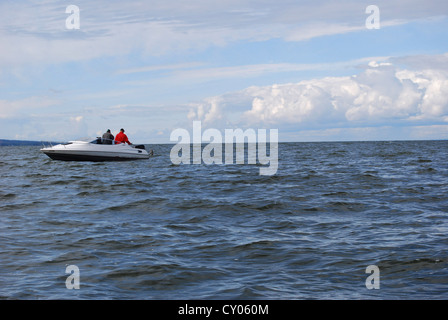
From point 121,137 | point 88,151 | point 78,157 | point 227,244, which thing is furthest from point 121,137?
point 227,244

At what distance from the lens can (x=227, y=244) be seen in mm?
10727

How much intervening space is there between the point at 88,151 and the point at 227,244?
2876cm

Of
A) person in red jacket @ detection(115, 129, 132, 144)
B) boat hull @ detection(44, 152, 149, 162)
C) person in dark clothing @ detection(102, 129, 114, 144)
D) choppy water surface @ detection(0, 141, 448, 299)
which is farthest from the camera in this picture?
person in red jacket @ detection(115, 129, 132, 144)

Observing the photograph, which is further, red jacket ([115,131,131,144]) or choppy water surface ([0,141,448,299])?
red jacket ([115,131,131,144])

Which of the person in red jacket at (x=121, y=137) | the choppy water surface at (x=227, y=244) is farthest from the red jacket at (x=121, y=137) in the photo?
the choppy water surface at (x=227, y=244)

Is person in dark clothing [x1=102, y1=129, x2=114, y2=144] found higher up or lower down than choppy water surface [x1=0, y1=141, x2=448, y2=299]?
higher up

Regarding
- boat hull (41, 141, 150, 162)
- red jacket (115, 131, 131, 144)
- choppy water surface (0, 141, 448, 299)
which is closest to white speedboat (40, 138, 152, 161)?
boat hull (41, 141, 150, 162)

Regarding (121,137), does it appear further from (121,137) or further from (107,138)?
(107,138)

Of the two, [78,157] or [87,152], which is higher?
[87,152]

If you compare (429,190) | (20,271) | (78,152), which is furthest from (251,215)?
(78,152)

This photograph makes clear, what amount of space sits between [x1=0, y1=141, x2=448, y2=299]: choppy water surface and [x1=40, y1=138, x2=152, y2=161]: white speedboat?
17879 millimetres

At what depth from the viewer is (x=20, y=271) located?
8750 mm

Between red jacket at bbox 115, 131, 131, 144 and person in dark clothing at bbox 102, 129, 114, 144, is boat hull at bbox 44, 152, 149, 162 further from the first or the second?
red jacket at bbox 115, 131, 131, 144

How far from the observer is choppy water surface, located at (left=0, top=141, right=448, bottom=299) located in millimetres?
7840
